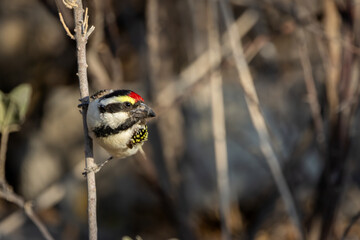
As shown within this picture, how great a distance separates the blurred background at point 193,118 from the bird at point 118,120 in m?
0.61

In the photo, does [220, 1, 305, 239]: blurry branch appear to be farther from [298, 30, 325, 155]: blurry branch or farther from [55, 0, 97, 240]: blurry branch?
[55, 0, 97, 240]: blurry branch

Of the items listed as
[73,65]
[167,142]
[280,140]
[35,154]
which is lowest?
[280,140]

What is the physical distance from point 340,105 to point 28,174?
346cm

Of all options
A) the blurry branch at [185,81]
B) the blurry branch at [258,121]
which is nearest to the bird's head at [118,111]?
the blurry branch at [258,121]

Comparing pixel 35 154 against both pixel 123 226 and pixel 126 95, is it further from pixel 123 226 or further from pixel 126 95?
pixel 126 95

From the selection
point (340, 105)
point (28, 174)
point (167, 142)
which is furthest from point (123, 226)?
point (340, 105)

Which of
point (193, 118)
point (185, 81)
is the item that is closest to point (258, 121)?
point (185, 81)

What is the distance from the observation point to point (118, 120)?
2.17 metres

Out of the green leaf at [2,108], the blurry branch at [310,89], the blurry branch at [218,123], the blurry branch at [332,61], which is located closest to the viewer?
the green leaf at [2,108]

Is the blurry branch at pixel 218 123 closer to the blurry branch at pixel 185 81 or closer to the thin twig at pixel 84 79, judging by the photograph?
the blurry branch at pixel 185 81

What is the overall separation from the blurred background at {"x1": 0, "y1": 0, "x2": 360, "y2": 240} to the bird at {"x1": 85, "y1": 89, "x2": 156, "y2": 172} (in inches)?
23.8

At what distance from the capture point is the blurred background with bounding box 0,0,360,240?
3066 millimetres

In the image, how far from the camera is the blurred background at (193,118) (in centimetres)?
307

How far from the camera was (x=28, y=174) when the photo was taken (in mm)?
5176
